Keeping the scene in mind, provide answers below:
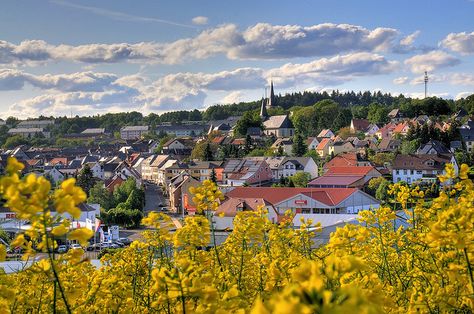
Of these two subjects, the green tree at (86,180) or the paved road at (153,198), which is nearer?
the paved road at (153,198)

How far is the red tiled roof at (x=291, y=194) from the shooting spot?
33.5 metres

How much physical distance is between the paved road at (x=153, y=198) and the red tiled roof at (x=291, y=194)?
9.57m

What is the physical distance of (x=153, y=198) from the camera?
48844 millimetres

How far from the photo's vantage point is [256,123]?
8044cm

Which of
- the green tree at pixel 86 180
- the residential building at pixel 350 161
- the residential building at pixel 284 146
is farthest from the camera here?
the residential building at pixel 284 146

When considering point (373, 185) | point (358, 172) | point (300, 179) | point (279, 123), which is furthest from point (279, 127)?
point (373, 185)

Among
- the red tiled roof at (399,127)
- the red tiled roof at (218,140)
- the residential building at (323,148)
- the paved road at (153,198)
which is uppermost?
the red tiled roof at (399,127)

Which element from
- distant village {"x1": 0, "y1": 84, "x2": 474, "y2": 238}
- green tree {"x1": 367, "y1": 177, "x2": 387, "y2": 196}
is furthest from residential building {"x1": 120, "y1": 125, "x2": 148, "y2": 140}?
green tree {"x1": 367, "y1": 177, "x2": 387, "y2": 196}

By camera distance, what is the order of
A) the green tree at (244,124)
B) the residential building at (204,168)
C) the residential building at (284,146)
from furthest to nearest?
1. the green tree at (244,124)
2. the residential building at (284,146)
3. the residential building at (204,168)

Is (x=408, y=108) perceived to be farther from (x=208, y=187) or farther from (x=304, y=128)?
(x=208, y=187)

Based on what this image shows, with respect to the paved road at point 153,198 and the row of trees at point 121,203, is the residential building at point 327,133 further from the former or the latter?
the row of trees at point 121,203

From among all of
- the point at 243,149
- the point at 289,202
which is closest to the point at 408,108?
the point at 243,149

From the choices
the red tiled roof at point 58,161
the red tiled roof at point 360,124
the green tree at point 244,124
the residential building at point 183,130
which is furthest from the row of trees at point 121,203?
the residential building at point 183,130

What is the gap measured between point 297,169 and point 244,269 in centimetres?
4407
